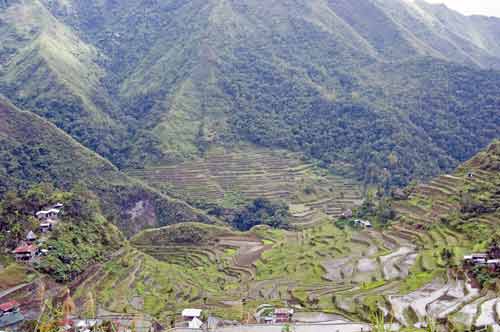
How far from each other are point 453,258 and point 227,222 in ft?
79.6

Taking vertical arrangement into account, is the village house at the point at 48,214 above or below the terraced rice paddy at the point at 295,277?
above

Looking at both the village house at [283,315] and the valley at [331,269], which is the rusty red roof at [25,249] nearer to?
the valley at [331,269]

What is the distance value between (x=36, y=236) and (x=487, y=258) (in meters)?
18.8

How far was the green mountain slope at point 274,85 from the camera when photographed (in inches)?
2288

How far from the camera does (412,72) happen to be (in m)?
68.1

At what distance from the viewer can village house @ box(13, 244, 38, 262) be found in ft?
81.9

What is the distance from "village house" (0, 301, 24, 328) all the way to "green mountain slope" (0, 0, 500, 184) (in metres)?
33.6

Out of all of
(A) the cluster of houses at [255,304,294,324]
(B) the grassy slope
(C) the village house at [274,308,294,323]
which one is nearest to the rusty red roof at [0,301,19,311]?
(B) the grassy slope

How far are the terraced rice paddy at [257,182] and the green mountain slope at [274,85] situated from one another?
208cm

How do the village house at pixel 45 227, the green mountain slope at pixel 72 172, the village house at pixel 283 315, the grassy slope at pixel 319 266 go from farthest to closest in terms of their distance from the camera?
the green mountain slope at pixel 72 172, the village house at pixel 45 227, the grassy slope at pixel 319 266, the village house at pixel 283 315

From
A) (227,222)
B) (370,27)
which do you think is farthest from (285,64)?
(227,222)

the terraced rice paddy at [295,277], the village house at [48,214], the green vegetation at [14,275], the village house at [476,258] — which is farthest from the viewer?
the village house at [48,214]

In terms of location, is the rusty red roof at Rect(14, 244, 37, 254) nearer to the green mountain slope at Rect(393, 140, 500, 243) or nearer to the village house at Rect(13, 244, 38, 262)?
the village house at Rect(13, 244, 38, 262)

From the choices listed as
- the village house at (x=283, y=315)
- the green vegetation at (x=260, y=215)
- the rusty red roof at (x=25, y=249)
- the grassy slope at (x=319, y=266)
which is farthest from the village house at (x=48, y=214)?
the green vegetation at (x=260, y=215)
